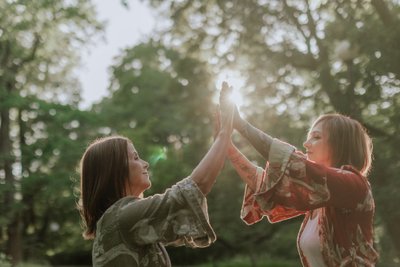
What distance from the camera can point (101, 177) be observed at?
2.28m

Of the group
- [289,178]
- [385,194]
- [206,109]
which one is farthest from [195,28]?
[289,178]

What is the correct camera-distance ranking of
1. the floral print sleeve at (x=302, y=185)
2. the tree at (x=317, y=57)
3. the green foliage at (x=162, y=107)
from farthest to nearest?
the green foliage at (x=162, y=107) → the tree at (x=317, y=57) → the floral print sleeve at (x=302, y=185)

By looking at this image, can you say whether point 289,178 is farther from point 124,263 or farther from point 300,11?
point 300,11

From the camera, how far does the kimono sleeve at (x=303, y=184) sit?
2.26 metres

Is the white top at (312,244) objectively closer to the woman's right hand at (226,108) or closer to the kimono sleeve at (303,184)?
the kimono sleeve at (303,184)

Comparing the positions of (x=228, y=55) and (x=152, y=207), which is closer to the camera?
(x=152, y=207)

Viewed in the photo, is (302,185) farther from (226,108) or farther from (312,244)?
(226,108)

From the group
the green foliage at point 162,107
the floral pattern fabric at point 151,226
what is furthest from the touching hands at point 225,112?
the green foliage at point 162,107

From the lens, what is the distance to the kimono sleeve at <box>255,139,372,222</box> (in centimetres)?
226

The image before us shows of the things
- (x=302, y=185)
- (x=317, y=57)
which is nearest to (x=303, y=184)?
(x=302, y=185)

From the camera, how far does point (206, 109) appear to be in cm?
2083

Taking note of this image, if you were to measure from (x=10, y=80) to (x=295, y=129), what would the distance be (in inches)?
493

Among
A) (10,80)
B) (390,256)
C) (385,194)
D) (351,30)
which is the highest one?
(351,30)

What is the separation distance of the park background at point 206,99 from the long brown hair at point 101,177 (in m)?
5.28
